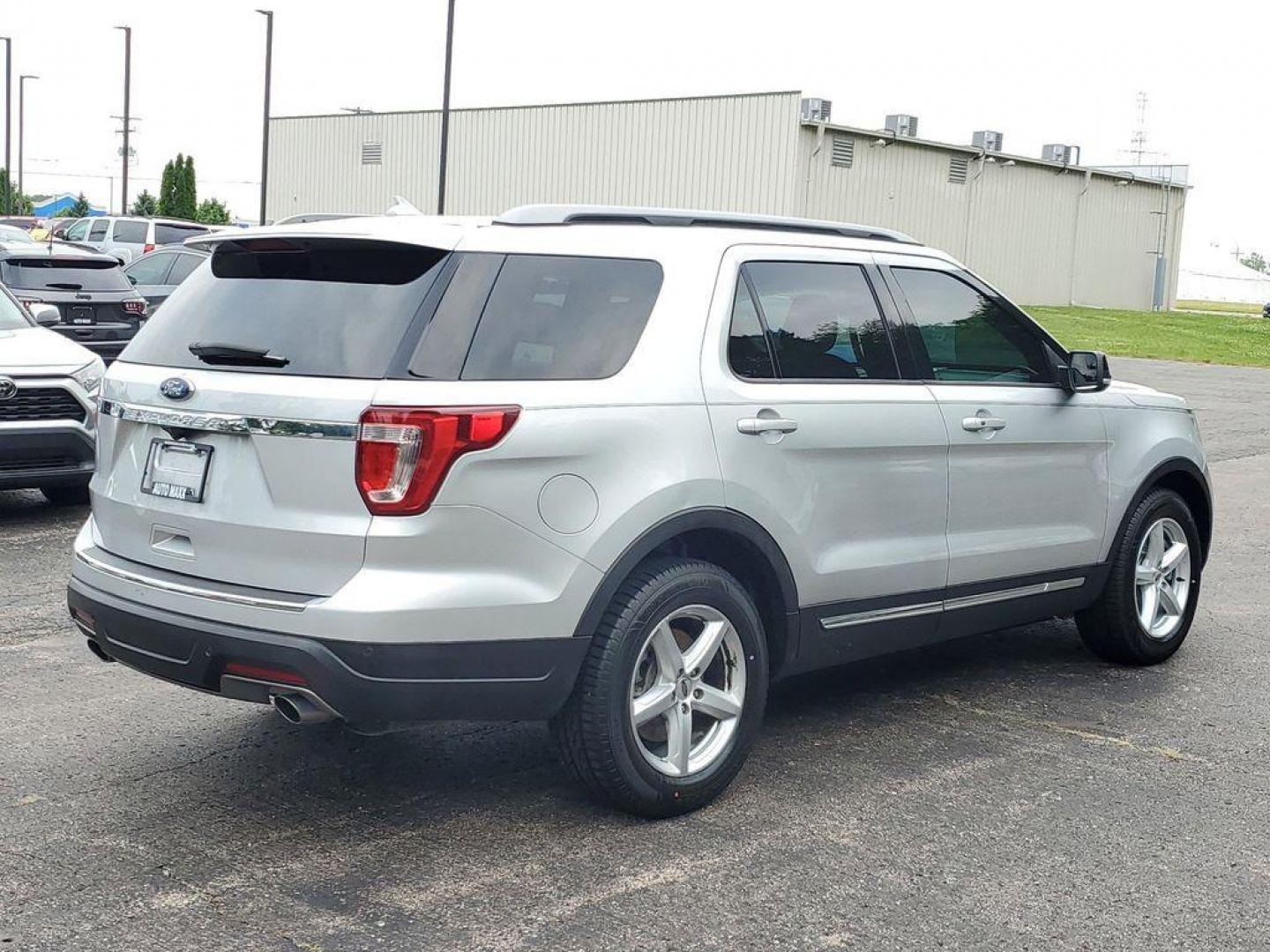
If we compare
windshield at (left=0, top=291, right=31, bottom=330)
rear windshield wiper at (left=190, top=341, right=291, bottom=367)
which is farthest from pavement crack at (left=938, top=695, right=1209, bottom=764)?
windshield at (left=0, top=291, right=31, bottom=330)

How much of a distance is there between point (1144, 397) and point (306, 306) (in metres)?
3.71

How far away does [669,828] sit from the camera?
14.9 ft

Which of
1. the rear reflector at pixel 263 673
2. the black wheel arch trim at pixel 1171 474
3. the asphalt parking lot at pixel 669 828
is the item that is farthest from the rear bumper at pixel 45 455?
the black wheel arch trim at pixel 1171 474

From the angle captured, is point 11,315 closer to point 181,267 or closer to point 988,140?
point 181,267

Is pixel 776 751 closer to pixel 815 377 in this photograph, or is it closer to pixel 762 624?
pixel 762 624

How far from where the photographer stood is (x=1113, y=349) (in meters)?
33.8

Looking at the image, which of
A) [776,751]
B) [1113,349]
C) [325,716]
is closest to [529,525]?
[325,716]

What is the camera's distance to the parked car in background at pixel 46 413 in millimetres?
9312

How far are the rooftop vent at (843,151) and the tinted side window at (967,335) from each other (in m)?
39.7

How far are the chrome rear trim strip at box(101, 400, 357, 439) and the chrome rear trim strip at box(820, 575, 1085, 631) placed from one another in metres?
1.81

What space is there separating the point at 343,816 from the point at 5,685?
6.57 feet

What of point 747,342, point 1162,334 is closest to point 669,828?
point 747,342

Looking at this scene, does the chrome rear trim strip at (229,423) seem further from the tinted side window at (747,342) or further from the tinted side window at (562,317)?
the tinted side window at (747,342)

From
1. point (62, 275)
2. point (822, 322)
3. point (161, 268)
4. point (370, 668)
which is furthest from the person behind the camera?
point (161, 268)
